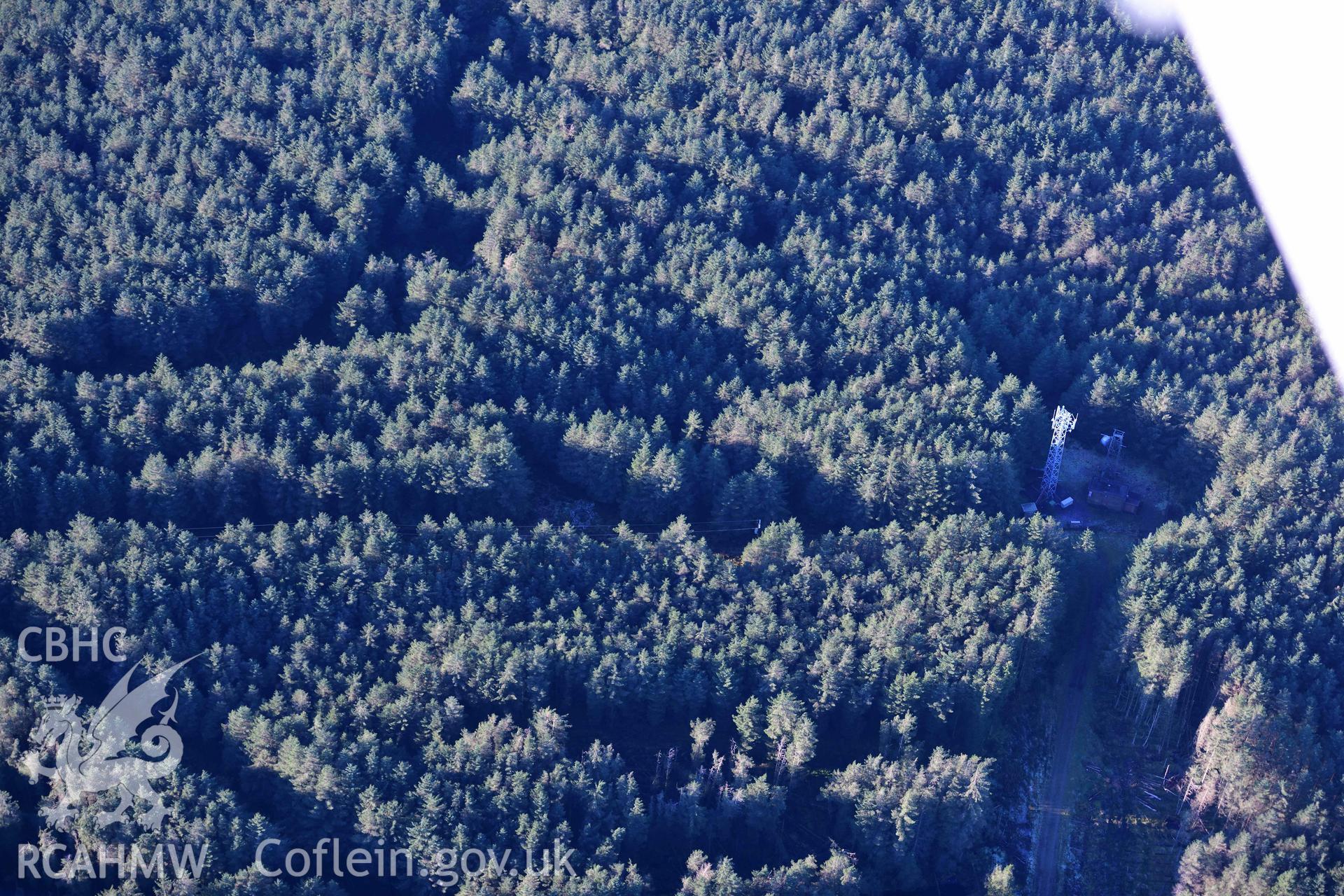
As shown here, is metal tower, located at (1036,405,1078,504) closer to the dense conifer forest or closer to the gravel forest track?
the dense conifer forest

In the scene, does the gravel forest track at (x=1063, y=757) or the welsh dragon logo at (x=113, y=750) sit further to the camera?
the gravel forest track at (x=1063, y=757)

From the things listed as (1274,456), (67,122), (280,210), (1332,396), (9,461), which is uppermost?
(67,122)

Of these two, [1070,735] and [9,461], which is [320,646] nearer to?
[9,461]

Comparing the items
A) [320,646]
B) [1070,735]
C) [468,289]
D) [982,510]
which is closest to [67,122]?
[468,289]

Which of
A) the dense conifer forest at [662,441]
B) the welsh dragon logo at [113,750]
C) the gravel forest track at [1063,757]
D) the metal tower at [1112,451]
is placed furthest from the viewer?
the metal tower at [1112,451]

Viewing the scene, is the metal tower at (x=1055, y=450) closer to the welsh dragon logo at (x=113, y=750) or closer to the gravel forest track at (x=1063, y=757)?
the gravel forest track at (x=1063, y=757)

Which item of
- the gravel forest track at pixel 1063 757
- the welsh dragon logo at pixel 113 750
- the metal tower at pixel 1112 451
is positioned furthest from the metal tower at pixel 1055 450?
the welsh dragon logo at pixel 113 750

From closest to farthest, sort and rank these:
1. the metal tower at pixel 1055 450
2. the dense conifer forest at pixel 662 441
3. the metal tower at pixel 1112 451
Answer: the dense conifer forest at pixel 662 441 → the metal tower at pixel 1055 450 → the metal tower at pixel 1112 451

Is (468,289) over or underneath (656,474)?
over

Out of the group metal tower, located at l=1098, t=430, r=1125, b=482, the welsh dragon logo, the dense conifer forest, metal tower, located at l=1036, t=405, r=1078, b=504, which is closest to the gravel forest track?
the dense conifer forest
